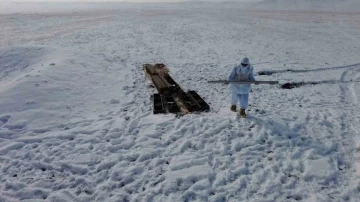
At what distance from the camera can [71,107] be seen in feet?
29.9

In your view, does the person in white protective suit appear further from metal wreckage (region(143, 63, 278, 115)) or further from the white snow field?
the white snow field

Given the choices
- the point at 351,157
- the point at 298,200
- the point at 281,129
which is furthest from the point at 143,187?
the point at 351,157

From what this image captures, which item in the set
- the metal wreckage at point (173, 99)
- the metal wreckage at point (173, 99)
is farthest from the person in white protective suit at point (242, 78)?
the metal wreckage at point (173, 99)

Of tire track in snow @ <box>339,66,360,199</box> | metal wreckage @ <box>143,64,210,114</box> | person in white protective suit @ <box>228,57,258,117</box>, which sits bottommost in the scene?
tire track in snow @ <box>339,66,360,199</box>

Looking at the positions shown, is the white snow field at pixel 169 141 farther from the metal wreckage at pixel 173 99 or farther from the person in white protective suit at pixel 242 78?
the person in white protective suit at pixel 242 78

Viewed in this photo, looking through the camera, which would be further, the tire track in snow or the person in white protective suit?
the person in white protective suit

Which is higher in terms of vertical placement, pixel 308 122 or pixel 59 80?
pixel 59 80

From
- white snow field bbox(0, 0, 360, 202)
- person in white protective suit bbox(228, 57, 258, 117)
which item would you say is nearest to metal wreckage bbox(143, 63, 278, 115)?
person in white protective suit bbox(228, 57, 258, 117)

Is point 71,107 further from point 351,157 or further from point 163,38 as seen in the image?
point 163,38

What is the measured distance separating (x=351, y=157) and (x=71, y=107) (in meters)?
8.16

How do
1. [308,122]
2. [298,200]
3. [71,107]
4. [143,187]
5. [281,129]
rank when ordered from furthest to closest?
[71,107] < [308,122] < [281,129] < [143,187] < [298,200]

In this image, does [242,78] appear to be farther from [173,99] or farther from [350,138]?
[350,138]

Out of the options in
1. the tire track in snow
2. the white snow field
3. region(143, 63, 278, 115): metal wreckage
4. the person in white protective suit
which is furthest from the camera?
region(143, 63, 278, 115): metal wreckage

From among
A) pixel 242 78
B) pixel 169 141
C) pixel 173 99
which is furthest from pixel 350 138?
pixel 173 99
